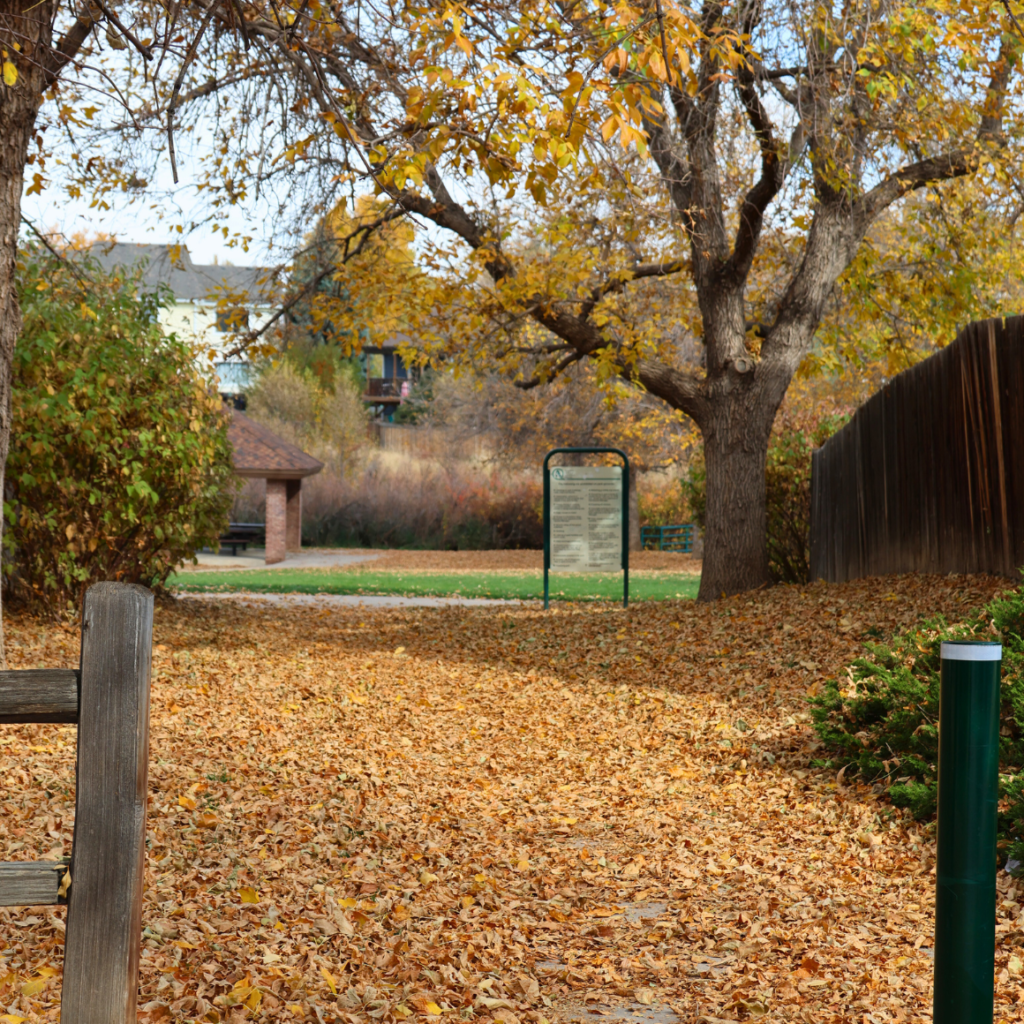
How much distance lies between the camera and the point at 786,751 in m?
6.25

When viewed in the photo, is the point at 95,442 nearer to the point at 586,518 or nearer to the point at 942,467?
the point at 586,518

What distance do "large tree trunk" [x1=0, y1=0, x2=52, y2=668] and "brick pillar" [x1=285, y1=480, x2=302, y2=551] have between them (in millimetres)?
25301

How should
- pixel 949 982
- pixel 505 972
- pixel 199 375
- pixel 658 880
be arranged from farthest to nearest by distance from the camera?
pixel 199 375
pixel 658 880
pixel 505 972
pixel 949 982

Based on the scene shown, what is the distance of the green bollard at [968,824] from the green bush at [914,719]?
6.81 feet

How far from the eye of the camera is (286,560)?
96.2 feet

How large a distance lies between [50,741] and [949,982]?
16.9 ft

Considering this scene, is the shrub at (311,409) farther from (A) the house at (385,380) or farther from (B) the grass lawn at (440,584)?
(B) the grass lawn at (440,584)

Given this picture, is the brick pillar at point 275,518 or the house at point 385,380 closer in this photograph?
the brick pillar at point 275,518

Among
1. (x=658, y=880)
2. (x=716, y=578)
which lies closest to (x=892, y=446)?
(x=716, y=578)

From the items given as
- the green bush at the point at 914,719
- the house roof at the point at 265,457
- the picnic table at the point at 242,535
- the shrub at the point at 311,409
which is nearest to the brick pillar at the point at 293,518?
the picnic table at the point at 242,535

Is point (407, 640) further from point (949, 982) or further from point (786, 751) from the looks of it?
point (949, 982)

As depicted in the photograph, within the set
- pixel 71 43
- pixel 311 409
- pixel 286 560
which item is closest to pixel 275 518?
pixel 286 560

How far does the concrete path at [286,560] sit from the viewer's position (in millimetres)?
26578

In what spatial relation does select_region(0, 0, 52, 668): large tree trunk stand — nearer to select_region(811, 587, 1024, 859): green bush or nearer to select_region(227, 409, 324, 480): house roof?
select_region(811, 587, 1024, 859): green bush
